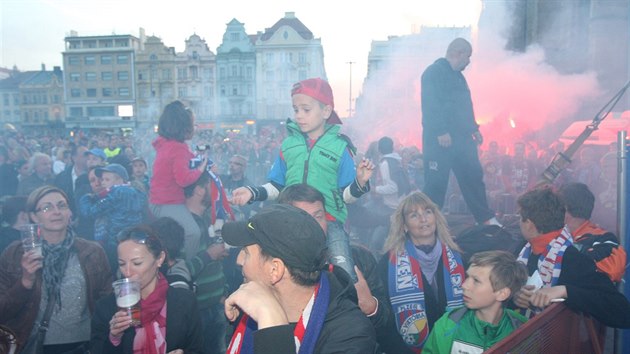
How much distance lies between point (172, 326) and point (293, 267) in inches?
62.2

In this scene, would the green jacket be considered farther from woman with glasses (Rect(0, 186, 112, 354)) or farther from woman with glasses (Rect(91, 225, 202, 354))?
woman with glasses (Rect(0, 186, 112, 354))

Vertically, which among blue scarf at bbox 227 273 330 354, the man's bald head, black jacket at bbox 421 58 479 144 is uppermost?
the man's bald head

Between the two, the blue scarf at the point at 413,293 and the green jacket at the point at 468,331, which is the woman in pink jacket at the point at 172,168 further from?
the green jacket at the point at 468,331

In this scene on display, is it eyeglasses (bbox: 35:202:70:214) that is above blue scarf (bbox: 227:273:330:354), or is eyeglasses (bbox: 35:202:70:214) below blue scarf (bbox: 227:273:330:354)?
above

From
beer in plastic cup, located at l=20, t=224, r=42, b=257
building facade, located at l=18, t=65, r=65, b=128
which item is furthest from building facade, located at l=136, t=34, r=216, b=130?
beer in plastic cup, located at l=20, t=224, r=42, b=257

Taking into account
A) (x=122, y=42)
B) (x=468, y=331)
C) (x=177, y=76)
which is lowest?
(x=468, y=331)

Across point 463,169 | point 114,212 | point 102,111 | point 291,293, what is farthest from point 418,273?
point 102,111

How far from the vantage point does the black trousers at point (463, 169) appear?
5.87 meters

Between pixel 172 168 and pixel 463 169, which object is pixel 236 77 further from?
pixel 172 168

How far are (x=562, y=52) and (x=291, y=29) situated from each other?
82.4 ft

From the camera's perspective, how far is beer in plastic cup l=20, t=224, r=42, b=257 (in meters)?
3.33

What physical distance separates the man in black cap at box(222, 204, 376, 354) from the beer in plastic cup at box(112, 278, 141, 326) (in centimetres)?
98

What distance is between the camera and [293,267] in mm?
1954

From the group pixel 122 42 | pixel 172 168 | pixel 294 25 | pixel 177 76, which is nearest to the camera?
pixel 172 168
